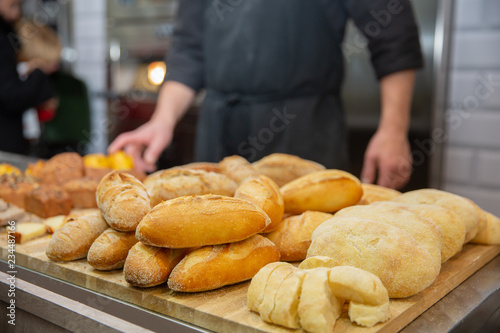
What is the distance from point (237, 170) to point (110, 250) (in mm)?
394

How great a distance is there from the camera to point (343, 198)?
1.02 metres

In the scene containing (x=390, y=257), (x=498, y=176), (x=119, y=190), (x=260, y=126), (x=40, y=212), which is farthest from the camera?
(x=498, y=176)

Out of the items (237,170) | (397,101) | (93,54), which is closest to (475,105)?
(397,101)

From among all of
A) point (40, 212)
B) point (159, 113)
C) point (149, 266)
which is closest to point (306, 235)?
point (149, 266)

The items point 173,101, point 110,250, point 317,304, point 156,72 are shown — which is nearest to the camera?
point 317,304

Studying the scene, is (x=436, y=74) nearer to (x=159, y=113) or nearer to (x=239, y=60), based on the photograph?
(x=239, y=60)

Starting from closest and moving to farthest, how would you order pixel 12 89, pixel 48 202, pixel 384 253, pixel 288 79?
pixel 384 253 → pixel 48 202 → pixel 288 79 → pixel 12 89

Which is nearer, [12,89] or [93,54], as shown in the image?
[12,89]

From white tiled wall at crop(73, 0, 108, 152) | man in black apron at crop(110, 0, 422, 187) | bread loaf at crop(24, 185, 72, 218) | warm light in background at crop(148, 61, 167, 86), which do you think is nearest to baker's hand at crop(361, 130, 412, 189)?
man in black apron at crop(110, 0, 422, 187)

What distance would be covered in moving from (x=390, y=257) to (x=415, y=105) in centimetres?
191

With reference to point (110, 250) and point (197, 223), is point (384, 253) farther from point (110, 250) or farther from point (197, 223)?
point (110, 250)

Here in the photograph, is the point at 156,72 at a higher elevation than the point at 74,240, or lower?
higher

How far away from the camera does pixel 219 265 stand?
0.79 metres

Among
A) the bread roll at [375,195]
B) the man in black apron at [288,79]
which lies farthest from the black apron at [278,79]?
the bread roll at [375,195]
